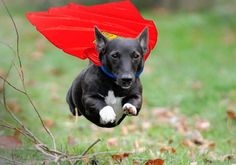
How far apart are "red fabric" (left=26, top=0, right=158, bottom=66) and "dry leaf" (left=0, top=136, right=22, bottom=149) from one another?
4.45 feet

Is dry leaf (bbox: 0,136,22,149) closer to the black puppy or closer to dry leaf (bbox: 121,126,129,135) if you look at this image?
the black puppy

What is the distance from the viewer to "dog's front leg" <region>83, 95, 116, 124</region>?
13.3 ft

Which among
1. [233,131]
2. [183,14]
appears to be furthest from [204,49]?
[233,131]

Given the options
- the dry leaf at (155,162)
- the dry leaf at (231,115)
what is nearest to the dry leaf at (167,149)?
the dry leaf at (155,162)

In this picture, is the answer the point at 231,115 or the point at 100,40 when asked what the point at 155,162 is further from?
the point at 231,115

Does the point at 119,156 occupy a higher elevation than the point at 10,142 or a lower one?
higher

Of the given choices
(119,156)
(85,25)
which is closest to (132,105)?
(85,25)

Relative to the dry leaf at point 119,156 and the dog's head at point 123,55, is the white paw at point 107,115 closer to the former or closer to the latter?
the dog's head at point 123,55

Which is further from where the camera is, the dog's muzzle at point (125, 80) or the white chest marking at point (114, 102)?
the white chest marking at point (114, 102)

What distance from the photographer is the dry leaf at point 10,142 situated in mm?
5375

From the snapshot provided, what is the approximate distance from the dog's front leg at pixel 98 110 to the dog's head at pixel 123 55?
20 centimetres

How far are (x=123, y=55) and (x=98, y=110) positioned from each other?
1.35 ft

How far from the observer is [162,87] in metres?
11.5

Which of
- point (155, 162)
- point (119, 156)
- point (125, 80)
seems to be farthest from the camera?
point (119, 156)
